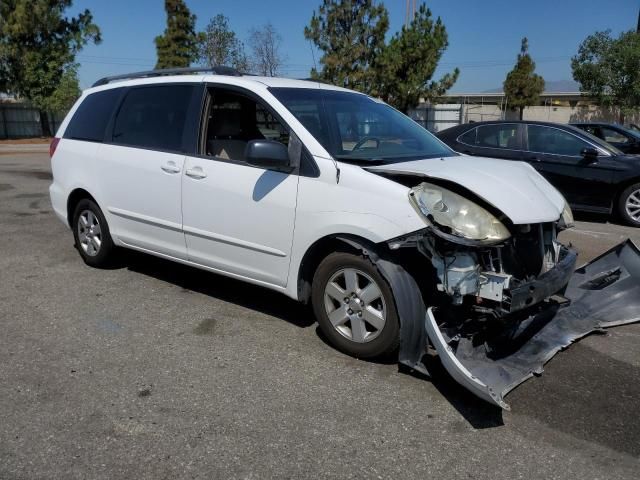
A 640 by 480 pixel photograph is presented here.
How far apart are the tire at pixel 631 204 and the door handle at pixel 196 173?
692cm

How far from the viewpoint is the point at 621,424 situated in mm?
3127

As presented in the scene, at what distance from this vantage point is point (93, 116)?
569cm

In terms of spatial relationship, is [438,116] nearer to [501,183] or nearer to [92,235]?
[92,235]

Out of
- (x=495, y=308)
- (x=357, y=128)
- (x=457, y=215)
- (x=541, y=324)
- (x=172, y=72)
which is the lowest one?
(x=541, y=324)

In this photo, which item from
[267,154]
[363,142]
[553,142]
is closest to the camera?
[267,154]

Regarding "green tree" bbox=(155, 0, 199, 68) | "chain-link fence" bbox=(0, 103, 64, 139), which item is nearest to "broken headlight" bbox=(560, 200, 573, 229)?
"chain-link fence" bbox=(0, 103, 64, 139)

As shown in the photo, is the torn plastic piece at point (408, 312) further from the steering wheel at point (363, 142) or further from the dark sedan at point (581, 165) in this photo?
the dark sedan at point (581, 165)

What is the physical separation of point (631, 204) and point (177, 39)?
35.1 metres

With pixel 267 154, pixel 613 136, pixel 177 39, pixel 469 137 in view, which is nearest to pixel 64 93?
pixel 177 39

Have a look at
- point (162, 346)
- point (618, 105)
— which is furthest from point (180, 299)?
point (618, 105)

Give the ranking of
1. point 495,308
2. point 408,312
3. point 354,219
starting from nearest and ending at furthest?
point 495,308, point 408,312, point 354,219

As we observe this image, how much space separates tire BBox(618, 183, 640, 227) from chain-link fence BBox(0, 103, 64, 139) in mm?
31352

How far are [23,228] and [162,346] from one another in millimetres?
4987

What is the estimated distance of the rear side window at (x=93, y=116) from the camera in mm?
5516
